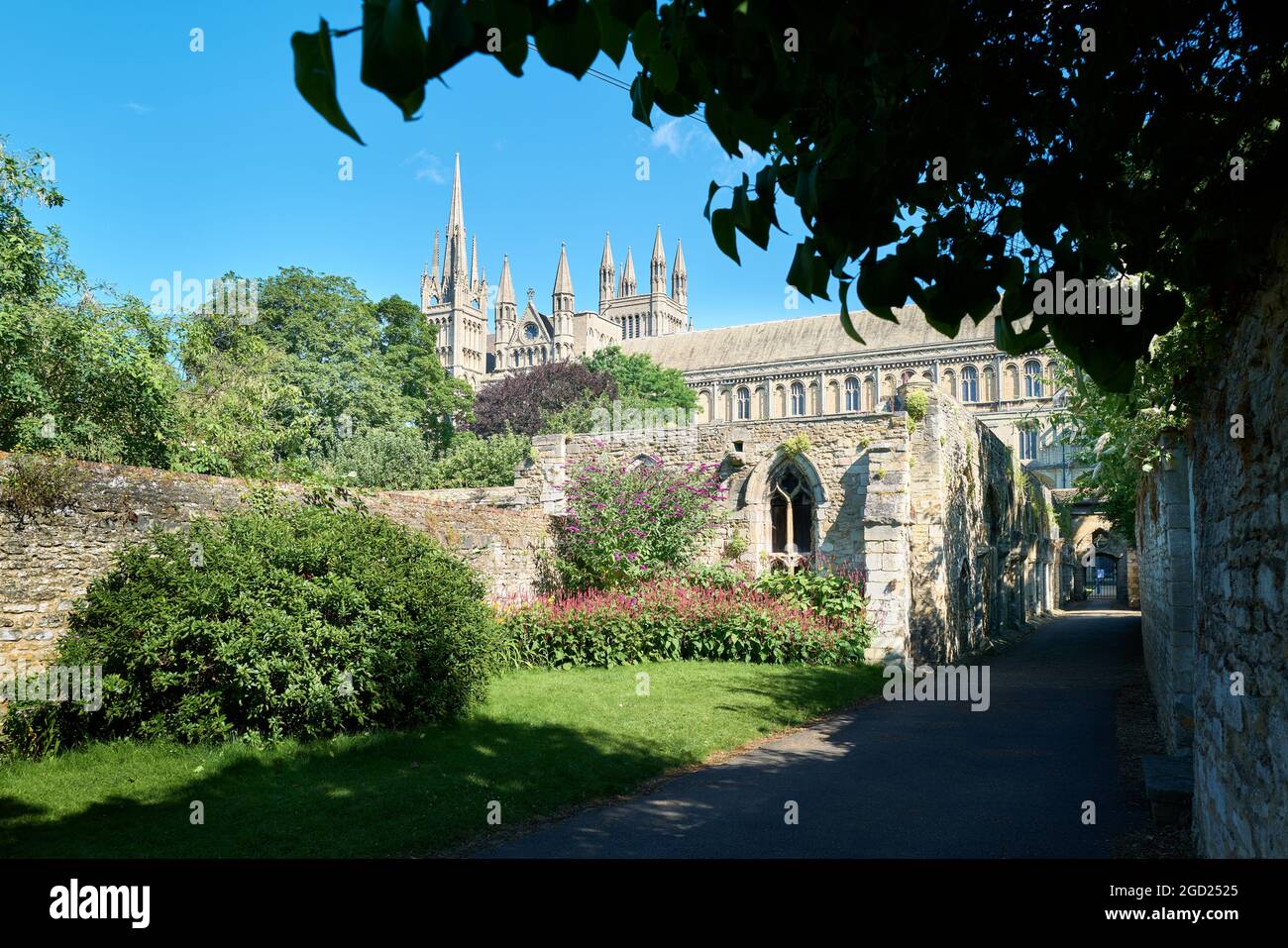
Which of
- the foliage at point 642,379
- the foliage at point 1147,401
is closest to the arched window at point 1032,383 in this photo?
the foliage at point 642,379

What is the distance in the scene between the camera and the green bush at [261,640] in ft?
23.8

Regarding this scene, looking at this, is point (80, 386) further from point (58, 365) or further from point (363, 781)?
point (363, 781)

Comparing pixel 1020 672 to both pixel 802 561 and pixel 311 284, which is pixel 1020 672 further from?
pixel 311 284

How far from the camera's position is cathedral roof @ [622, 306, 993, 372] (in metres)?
75.6

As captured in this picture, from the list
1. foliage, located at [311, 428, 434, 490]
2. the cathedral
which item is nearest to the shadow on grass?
foliage, located at [311, 428, 434, 490]

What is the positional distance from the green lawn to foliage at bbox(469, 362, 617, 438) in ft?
128

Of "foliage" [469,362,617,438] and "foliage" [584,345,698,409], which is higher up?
"foliage" [584,345,698,409]

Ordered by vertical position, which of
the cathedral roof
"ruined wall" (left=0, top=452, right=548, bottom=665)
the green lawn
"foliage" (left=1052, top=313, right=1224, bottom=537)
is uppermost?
the cathedral roof

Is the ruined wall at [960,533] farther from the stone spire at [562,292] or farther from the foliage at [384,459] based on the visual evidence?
the stone spire at [562,292]

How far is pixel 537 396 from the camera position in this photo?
163 feet

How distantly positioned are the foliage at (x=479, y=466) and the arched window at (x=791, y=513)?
16463mm

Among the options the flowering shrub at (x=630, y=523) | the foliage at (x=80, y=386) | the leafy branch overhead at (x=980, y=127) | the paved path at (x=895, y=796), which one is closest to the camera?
the leafy branch overhead at (x=980, y=127)

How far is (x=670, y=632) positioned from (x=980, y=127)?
11611 mm

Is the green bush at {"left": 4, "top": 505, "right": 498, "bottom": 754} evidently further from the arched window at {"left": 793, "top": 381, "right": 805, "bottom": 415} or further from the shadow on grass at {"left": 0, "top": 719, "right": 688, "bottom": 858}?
→ the arched window at {"left": 793, "top": 381, "right": 805, "bottom": 415}
